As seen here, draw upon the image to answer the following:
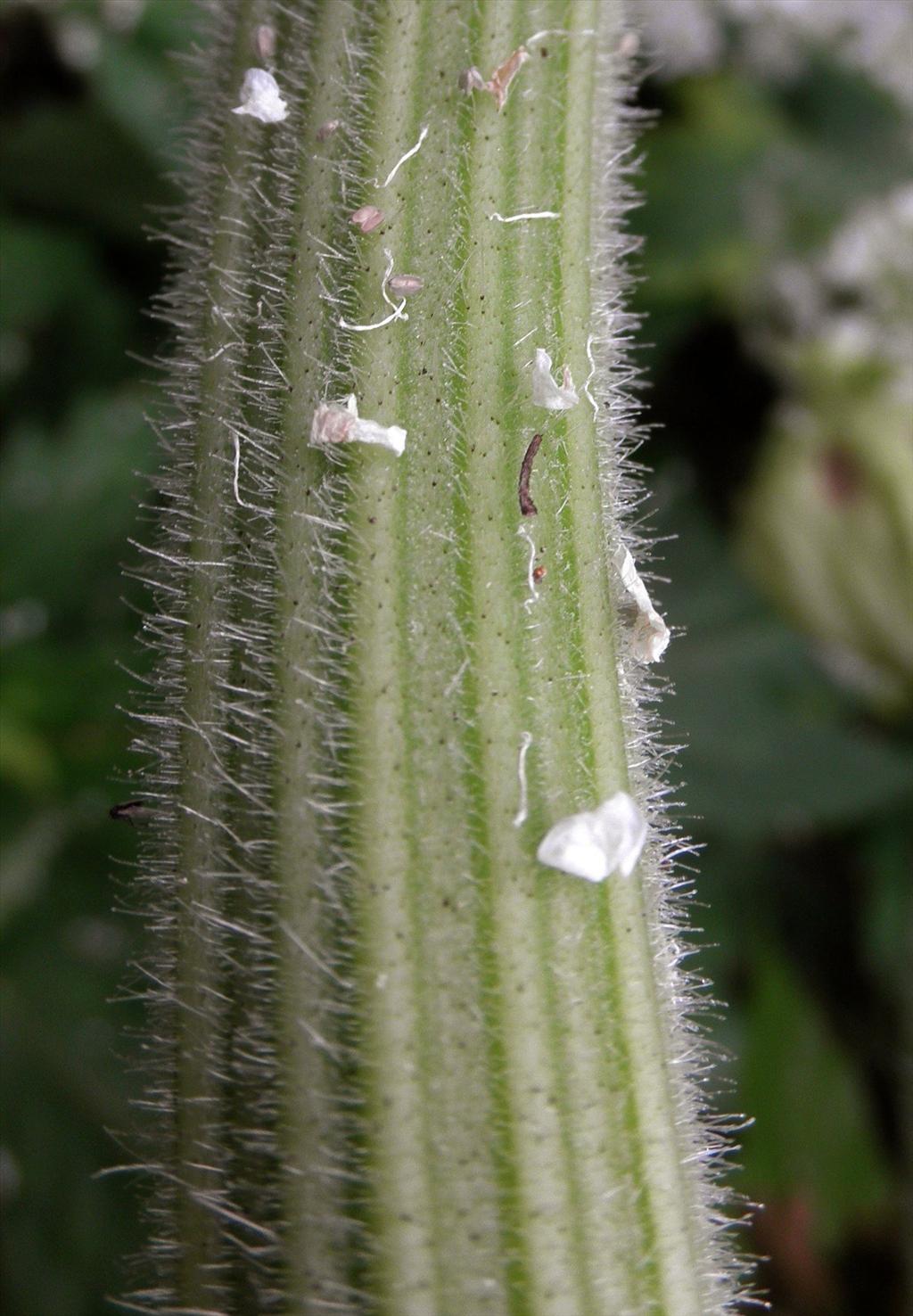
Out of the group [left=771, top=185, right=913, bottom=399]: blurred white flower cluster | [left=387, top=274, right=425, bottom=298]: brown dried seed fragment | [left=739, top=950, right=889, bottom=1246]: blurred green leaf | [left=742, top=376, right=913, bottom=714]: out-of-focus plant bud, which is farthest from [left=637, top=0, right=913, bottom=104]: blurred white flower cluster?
[left=387, top=274, right=425, bottom=298]: brown dried seed fragment

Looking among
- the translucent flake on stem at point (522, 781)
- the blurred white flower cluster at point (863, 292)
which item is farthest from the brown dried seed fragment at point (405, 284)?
the blurred white flower cluster at point (863, 292)

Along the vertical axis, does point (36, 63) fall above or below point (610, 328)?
above

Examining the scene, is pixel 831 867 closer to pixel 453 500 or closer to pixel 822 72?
pixel 822 72

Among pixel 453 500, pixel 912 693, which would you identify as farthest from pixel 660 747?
pixel 912 693

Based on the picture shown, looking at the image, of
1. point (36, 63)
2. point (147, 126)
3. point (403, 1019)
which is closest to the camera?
point (403, 1019)

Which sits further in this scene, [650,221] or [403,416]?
[650,221]

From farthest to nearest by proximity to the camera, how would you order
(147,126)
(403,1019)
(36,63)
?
(36,63), (147,126), (403,1019)
